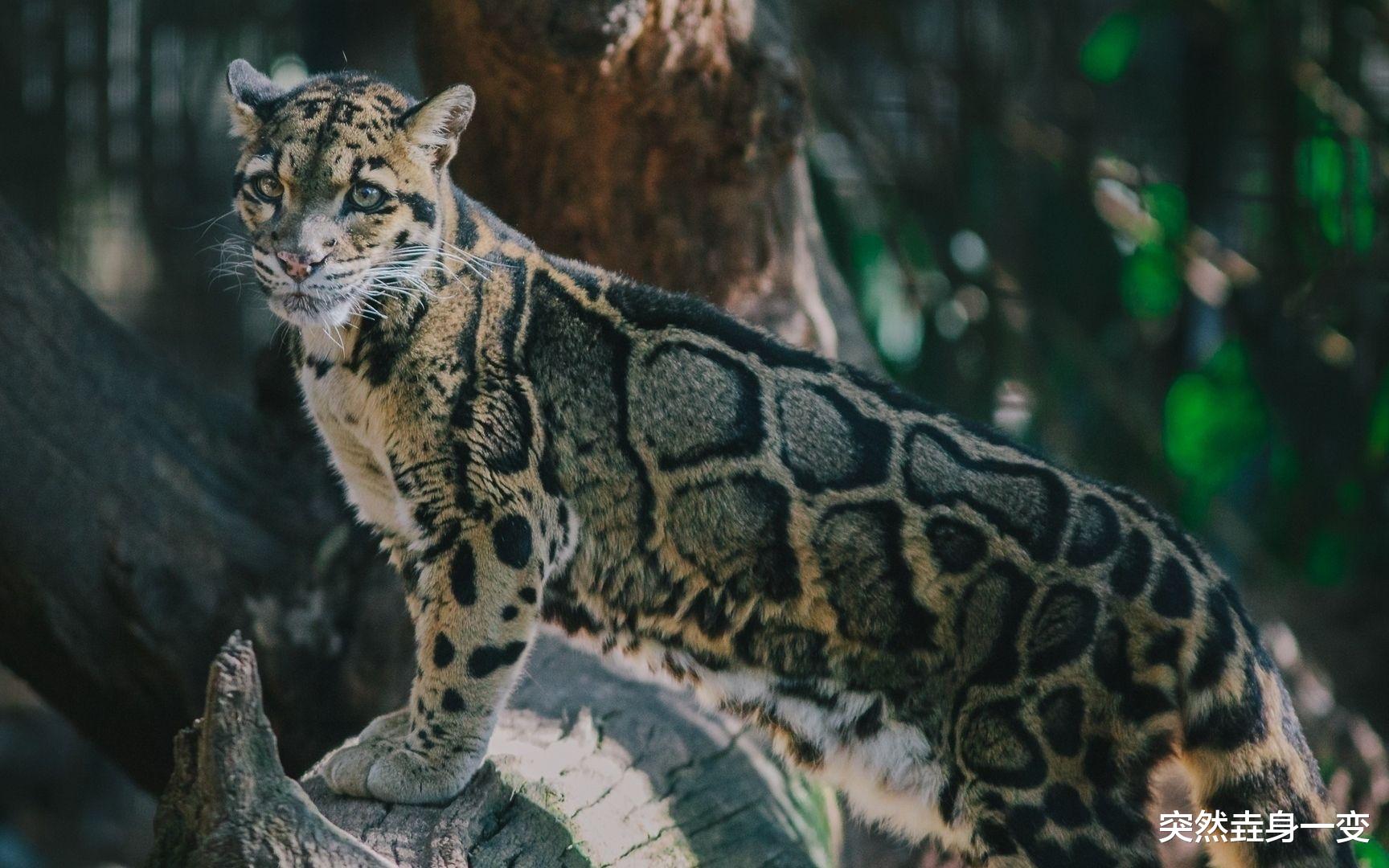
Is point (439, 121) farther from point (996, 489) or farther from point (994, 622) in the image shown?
point (994, 622)

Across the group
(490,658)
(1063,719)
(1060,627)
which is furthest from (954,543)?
(490,658)

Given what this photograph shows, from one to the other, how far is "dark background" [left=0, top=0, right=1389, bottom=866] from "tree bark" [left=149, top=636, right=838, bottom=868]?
172 inches

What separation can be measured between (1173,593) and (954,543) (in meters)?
0.67

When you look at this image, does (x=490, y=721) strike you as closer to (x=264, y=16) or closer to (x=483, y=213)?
(x=483, y=213)

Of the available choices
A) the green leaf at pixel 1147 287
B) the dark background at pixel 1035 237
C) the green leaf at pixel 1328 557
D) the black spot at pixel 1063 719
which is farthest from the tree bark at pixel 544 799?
the green leaf at pixel 1147 287

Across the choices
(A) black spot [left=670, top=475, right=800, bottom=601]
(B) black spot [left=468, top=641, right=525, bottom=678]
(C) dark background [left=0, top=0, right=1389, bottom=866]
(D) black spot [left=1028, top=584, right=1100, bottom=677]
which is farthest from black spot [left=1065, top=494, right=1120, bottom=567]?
(C) dark background [left=0, top=0, right=1389, bottom=866]

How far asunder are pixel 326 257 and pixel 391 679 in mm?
2758

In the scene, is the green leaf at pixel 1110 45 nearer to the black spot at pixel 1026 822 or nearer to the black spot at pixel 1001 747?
the black spot at pixel 1001 747

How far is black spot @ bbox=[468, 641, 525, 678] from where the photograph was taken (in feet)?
13.8

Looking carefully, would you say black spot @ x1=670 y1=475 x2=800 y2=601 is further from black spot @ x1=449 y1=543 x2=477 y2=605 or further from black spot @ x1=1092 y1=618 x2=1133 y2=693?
black spot @ x1=1092 y1=618 x2=1133 y2=693

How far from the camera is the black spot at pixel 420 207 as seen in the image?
166 inches

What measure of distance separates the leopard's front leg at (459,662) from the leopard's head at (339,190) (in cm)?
83

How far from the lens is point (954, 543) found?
4277mm

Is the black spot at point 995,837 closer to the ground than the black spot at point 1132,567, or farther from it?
closer to the ground
